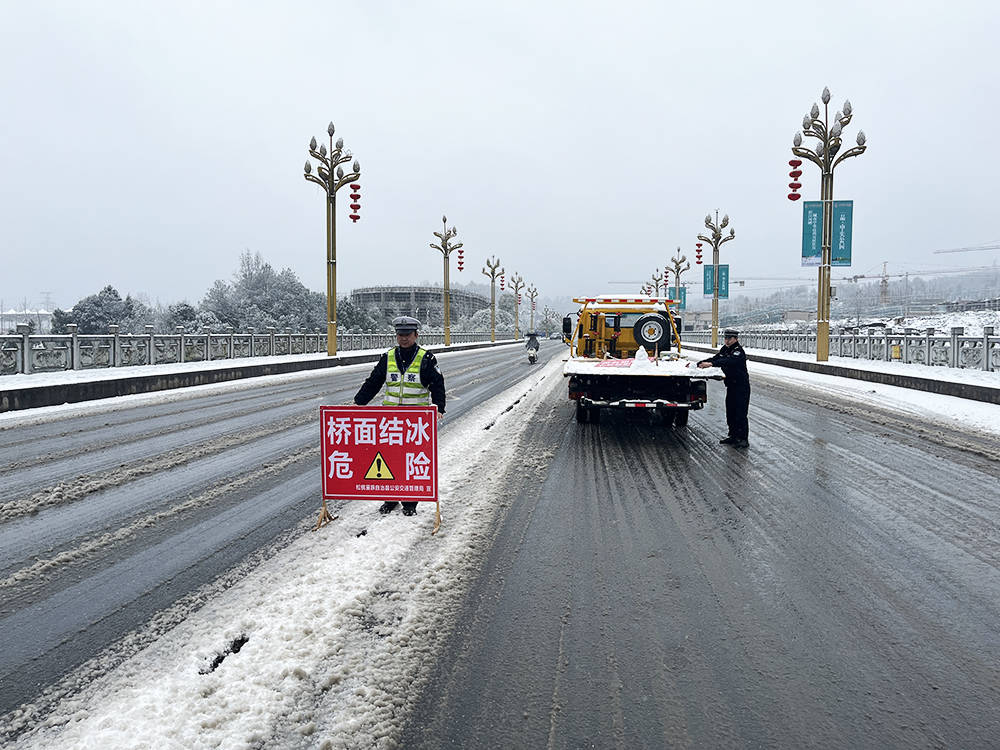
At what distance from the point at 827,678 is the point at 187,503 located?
195 inches

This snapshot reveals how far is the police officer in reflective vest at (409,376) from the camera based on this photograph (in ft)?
17.9

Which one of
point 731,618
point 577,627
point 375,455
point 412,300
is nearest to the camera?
point 577,627

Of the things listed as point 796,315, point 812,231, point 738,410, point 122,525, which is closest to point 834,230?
point 812,231

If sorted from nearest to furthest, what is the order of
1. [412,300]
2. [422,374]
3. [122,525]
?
1. [122,525]
2. [422,374]
3. [412,300]

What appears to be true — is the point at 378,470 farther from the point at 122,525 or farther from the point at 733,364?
the point at 733,364

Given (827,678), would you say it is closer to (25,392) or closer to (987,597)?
(987,597)

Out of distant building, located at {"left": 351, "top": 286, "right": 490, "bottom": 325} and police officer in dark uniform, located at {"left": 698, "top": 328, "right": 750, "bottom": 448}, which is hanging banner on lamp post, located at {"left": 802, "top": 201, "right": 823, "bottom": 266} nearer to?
police officer in dark uniform, located at {"left": 698, "top": 328, "right": 750, "bottom": 448}

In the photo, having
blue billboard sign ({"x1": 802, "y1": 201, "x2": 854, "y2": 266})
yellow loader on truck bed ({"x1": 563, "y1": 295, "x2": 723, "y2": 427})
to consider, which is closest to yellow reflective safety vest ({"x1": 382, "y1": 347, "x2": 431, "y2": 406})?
yellow loader on truck bed ({"x1": 563, "y1": 295, "x2": 723, "y2": 427})

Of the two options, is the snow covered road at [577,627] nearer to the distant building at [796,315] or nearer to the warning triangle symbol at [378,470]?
the warning triangle symbol at [378,470]

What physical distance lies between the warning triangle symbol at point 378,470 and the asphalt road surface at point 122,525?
2.03 ft

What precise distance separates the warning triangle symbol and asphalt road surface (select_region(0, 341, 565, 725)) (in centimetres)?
62

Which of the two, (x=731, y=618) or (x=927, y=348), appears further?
(x=927, y=348)

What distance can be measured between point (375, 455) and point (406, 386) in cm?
69

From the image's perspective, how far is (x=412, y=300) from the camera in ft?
484
